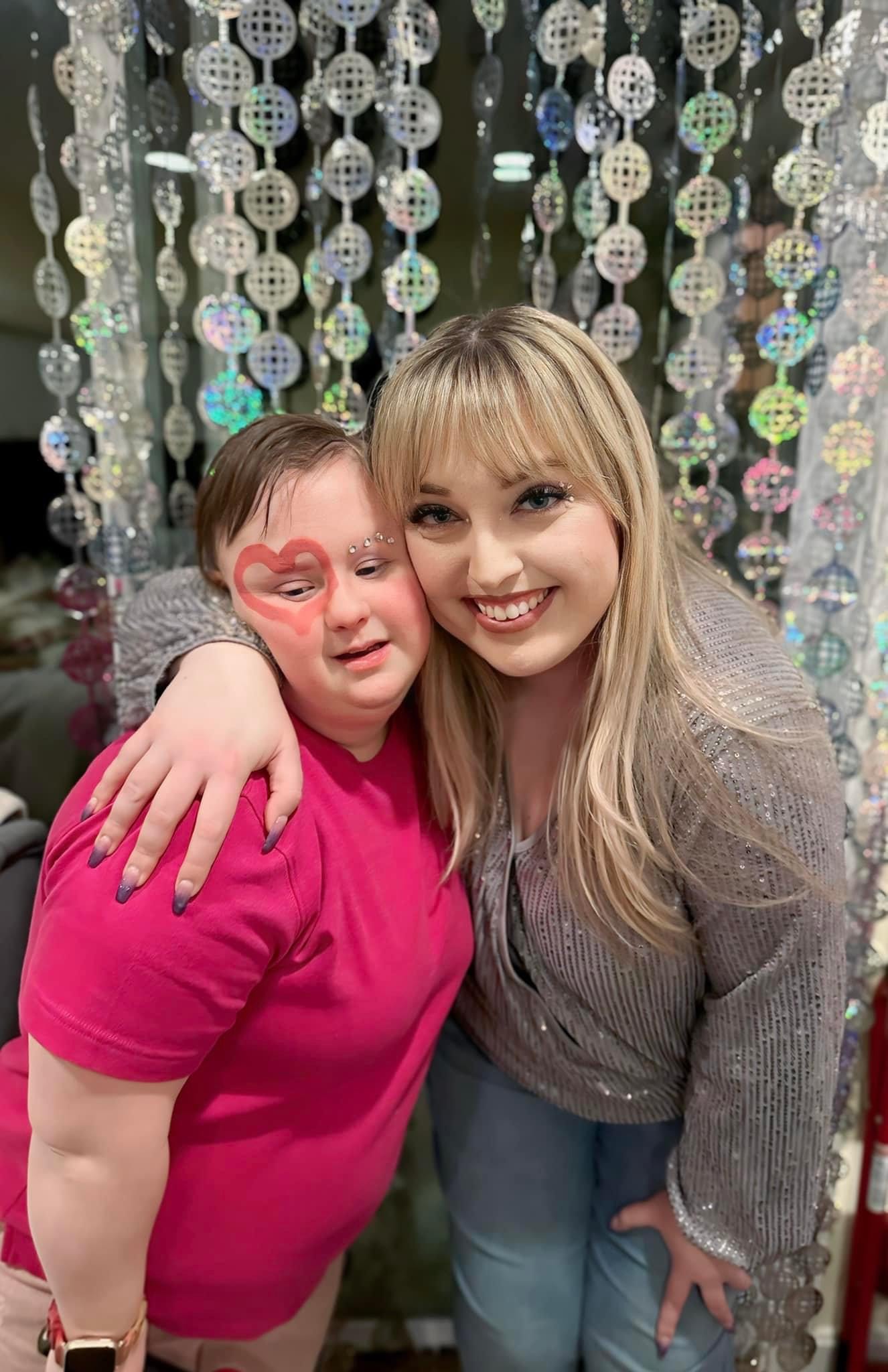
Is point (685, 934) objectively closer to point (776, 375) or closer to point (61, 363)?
point (776, 375)

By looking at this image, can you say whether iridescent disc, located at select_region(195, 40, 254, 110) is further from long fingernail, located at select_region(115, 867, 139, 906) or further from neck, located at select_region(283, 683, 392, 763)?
long fingernail, located at select_region(115, 867, 139, 906)

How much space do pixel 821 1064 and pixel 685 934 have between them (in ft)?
0.61

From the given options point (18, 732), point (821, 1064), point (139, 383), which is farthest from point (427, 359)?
point (18, 732)

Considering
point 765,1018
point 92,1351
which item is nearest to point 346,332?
point 765,1018

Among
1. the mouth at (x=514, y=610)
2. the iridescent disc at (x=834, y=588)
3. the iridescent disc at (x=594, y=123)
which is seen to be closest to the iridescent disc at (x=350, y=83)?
the iridescent disc at (x=594, y=123)

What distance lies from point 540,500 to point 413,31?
2.28ft

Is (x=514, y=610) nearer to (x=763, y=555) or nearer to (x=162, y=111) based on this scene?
(x=763, y=555)

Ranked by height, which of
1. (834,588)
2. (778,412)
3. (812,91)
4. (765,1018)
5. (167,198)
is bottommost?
(765,1018)

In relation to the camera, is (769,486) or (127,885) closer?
(127,885)

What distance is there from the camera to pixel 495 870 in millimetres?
972

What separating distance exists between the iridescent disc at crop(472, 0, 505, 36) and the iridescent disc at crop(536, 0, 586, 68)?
0.16ft

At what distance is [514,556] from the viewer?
0.78 metres

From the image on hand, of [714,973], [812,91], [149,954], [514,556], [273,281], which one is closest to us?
[149,954]

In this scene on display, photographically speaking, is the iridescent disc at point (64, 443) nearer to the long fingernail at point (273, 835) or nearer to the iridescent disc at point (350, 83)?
the iridescent disc at point (350, 83)
